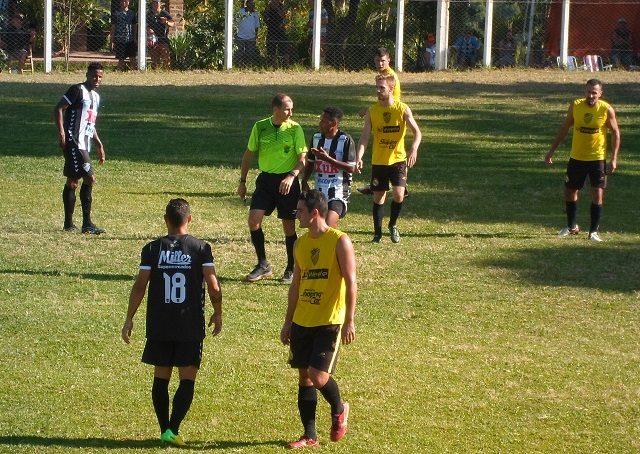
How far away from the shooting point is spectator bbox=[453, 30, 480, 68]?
34.8 meters

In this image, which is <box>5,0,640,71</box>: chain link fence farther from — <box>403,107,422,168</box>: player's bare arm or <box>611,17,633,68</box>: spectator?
<box>403,107,422,168</box>: player's bare arm

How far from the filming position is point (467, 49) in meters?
34.9

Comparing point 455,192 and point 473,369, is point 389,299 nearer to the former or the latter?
point 473,369

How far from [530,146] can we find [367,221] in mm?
8177

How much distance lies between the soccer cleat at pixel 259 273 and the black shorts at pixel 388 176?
8.47 ft

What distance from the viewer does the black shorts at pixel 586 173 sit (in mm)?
15914

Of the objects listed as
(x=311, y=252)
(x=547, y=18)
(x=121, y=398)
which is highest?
(x=547, y=18)

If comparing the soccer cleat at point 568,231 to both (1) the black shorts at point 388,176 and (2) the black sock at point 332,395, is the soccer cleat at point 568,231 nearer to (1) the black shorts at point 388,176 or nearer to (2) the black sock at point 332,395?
(1) the black shorts at point 388,176

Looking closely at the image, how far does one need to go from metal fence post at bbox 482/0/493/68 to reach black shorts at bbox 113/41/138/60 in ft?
31.3

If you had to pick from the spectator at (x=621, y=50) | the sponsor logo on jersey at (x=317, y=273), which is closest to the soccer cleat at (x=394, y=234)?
the sponsor logo on jersey at (x=317, y=273)

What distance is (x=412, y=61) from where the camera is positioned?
115ft

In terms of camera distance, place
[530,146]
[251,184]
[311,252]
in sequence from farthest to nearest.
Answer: [530,146] < [251,184] < [311,252]

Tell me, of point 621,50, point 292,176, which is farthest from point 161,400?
point 621,50

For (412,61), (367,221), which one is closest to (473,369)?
(367,221)
